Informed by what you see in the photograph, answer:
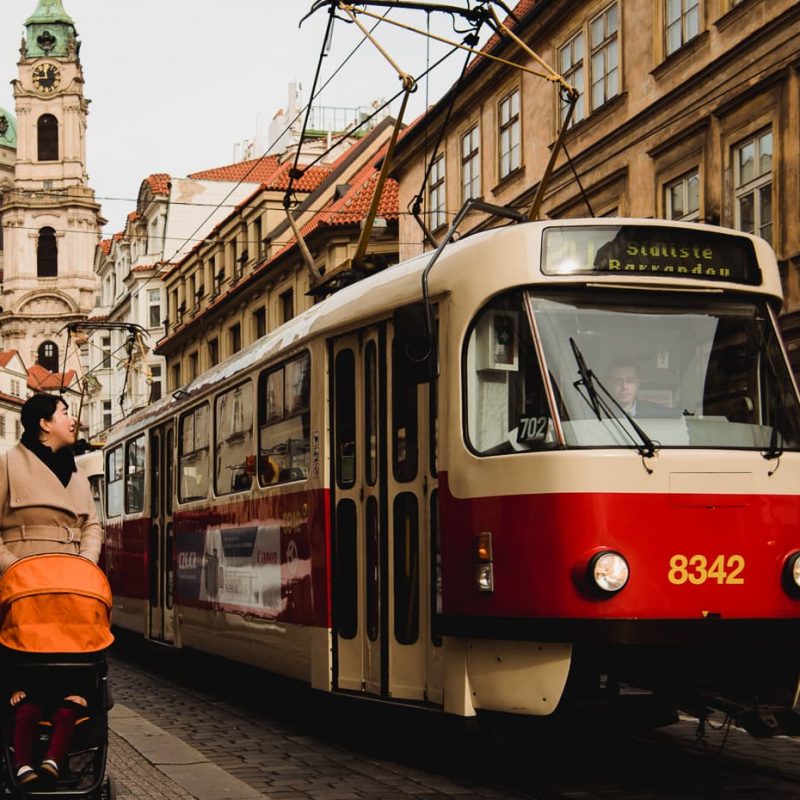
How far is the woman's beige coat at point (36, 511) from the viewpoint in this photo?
6.92 m

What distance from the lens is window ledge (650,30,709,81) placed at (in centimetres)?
2072

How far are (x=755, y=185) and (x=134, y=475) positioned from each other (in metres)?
8.60

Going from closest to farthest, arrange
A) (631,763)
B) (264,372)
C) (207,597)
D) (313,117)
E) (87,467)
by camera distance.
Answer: (631,763)
(264,372)
(207,597)
(87,467)
(313,117)

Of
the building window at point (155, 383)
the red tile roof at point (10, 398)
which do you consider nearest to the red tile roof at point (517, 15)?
the building window at point (155, 383)

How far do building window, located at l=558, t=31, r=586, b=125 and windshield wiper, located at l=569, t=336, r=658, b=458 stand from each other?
17.4 meters

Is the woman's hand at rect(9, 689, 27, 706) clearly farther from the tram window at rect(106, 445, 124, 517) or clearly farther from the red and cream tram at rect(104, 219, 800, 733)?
the tram window at rect(106, 445, 124, 517)

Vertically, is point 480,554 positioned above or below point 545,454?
below

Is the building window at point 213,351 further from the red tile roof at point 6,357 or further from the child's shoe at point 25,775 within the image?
the red tile roof at point 6,357

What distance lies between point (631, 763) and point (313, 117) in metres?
55.9

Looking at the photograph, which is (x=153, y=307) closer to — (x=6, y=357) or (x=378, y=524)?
(x=6, y=357)

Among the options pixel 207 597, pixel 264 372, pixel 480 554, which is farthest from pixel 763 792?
pixel 207 597

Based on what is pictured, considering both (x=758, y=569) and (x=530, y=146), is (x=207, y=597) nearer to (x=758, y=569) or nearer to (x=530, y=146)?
(x=758, y=569)

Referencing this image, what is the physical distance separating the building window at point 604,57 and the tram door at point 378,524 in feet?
48.3

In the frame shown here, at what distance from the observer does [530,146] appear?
86.9 ft
